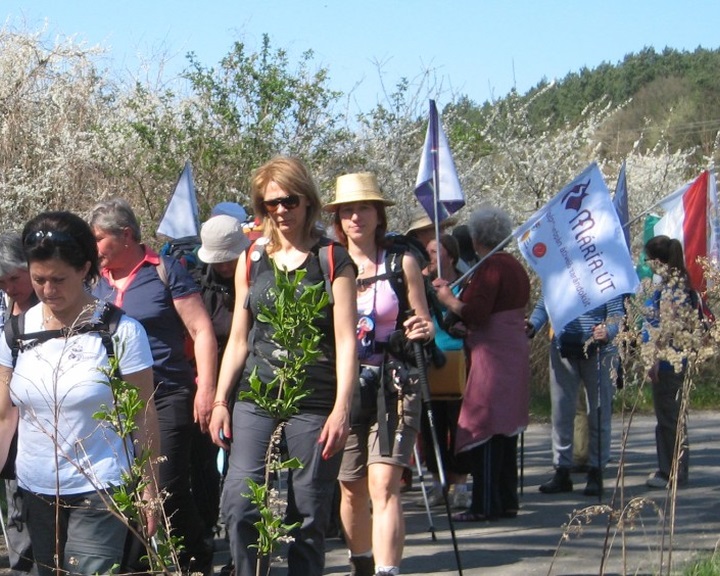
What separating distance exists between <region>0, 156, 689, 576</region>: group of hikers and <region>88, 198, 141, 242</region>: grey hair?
0.04ft

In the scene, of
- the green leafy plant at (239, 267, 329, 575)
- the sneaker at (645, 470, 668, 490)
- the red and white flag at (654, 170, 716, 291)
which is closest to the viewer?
the green leafy plant at (239, 267, 329, 575)

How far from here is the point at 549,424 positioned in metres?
13.5

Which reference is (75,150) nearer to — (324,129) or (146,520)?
(324,129)

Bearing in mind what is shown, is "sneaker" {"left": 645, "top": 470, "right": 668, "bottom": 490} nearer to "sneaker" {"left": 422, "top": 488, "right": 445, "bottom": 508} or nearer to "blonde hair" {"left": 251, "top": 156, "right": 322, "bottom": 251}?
"sneaker" {"left": 422, "top": 488, "right": 445, "bottom": 508}

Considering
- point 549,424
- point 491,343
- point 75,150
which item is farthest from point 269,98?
point 491,343

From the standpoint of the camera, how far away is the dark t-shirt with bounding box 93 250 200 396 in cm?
576

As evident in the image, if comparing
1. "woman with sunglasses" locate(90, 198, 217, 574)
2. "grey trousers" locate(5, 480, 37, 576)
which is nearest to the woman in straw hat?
"woman with sunglasses" locate(90, 198, 217, 574)

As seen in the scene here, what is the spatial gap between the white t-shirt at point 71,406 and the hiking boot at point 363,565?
2.01m

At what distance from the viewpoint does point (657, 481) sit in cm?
950

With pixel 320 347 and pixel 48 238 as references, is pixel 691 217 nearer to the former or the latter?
pixel 320 347

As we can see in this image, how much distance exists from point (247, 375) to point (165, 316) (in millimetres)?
908

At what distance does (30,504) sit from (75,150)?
10361 millimetres

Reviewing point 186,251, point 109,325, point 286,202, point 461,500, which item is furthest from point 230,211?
point 109,325

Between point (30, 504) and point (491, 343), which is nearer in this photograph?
point (30, 504)
